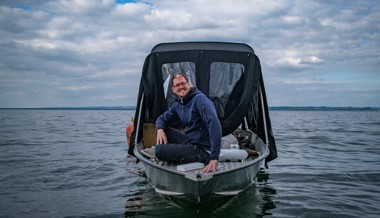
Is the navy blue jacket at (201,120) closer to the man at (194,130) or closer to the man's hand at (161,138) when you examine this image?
the man at (194,130)

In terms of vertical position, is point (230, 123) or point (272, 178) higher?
point (230, 123)

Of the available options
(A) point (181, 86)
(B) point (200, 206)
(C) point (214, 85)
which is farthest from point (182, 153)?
(C) point (214, 85)

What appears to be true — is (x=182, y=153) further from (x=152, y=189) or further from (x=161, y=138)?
(x=152, y=189)

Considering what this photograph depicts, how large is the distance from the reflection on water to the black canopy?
1011mm

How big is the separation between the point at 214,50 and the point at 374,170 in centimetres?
573

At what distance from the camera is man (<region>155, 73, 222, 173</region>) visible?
203 inches

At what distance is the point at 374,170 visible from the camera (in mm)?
9492

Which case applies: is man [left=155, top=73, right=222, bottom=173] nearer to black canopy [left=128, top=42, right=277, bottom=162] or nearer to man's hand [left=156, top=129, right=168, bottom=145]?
man's hand [left=156, top=129, right=168, bottom=145]

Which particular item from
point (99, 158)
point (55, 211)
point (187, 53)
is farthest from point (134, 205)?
point (99, 158)

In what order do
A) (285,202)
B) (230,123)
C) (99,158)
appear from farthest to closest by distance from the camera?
(99,158) < (230,123) < (285,202)

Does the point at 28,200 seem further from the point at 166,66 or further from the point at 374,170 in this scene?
the point at 374,170

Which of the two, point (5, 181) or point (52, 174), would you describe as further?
point (52, 174)

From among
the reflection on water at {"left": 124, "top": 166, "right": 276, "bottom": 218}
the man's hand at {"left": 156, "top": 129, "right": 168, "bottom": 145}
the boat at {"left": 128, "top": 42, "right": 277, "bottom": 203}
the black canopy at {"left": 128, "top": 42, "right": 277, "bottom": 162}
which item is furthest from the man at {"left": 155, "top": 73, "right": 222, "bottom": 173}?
the black canopy at {"left": 128, "top": 42, "right": 277, "bottom": 162}

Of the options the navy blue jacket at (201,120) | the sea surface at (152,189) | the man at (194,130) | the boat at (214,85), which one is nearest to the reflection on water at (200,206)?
the sea surface at (152,189)
